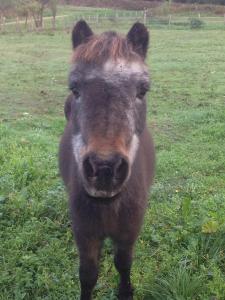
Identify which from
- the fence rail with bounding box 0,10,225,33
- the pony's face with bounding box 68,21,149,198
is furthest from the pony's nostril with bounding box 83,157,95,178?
the fence rail with bounding box 0,10,225,33

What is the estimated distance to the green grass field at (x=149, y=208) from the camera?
3678 mm

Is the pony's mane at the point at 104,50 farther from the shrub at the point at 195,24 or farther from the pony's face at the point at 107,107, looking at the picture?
the shrub at the point at 195,24

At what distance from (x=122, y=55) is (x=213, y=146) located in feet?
16.7

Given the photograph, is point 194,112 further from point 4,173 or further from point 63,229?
point 63,229

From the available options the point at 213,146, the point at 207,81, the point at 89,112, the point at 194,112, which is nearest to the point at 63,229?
the point at 89,112

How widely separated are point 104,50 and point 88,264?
1.56 meters

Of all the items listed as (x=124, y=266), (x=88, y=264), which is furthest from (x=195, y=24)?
(x=88, y=264)

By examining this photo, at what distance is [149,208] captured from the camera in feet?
16.3

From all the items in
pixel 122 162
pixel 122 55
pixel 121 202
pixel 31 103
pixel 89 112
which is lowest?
pixel 31 103

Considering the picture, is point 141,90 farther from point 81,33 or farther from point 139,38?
point 81,33

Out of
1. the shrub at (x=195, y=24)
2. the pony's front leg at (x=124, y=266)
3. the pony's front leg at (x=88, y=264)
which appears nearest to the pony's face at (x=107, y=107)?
the pony's front leg at (x=88, y=264)

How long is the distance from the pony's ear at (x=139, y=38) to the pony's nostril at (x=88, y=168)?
96 cm

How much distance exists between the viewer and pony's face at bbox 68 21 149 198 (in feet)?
7.69

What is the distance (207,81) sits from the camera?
13.3 m
